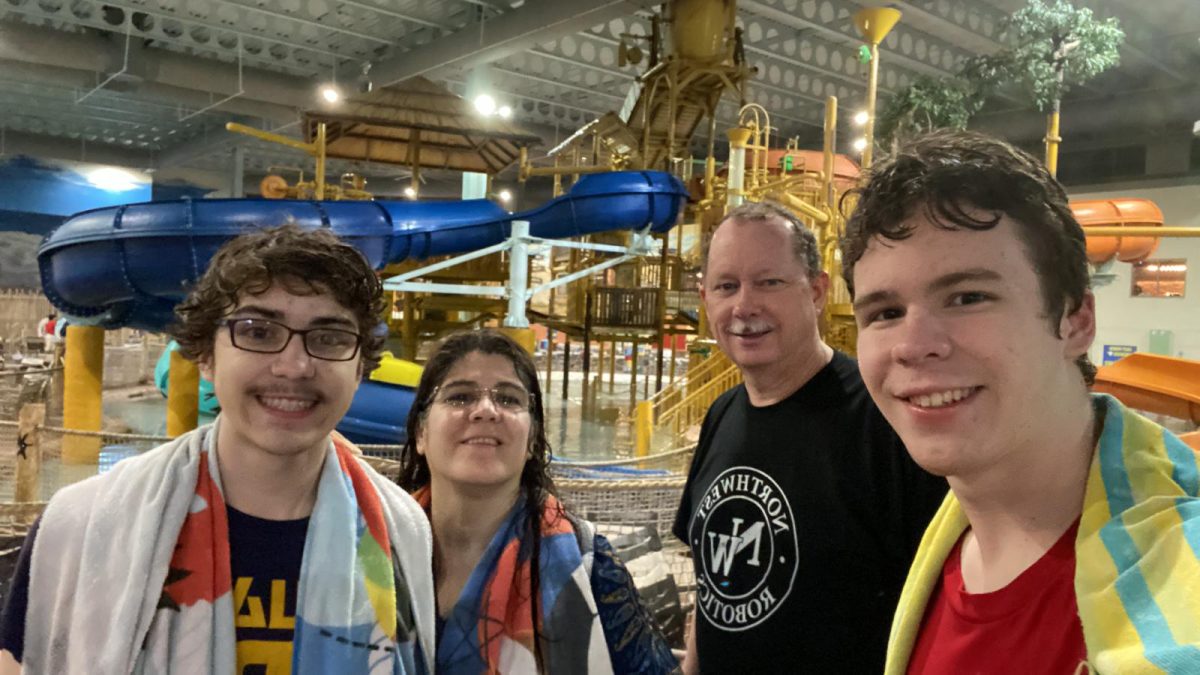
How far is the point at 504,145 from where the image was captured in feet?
34.9

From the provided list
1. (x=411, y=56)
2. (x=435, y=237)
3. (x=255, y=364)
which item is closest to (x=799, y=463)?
(x=255, y=364)

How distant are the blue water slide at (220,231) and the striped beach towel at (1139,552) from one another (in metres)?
6.31

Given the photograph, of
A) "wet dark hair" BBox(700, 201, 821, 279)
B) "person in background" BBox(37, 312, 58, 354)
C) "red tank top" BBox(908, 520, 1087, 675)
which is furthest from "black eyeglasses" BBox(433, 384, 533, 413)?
"person in background" BBox(37, 312, 58, 354)

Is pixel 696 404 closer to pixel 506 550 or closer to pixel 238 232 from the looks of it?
pixel 238 232

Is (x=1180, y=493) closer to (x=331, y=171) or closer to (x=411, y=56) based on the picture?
(x=411, y=56)

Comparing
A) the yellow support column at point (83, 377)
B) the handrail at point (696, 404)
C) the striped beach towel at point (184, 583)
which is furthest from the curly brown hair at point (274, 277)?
the yellow support column at point (83, 377)

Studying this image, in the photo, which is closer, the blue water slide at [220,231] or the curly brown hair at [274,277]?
the curly brown hair at [274,277]

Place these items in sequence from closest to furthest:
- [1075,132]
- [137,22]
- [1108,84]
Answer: [137,22] → [1108,84] → [1075,132]

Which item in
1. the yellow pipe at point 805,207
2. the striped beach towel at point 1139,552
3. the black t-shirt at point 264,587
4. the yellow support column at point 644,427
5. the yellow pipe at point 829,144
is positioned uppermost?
the yellow pipe at point 829,144

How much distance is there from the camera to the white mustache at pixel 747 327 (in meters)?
2.07

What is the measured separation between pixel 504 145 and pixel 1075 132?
1099cm

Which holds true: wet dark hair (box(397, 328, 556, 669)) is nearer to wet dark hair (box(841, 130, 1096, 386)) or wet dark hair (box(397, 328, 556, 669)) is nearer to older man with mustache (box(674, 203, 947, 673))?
older man with mustache (box(674, 203, 947, 673))

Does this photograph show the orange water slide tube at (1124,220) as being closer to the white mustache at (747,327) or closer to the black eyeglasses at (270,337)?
the white mustache at (747,327)

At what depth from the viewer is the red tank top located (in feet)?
3.32
